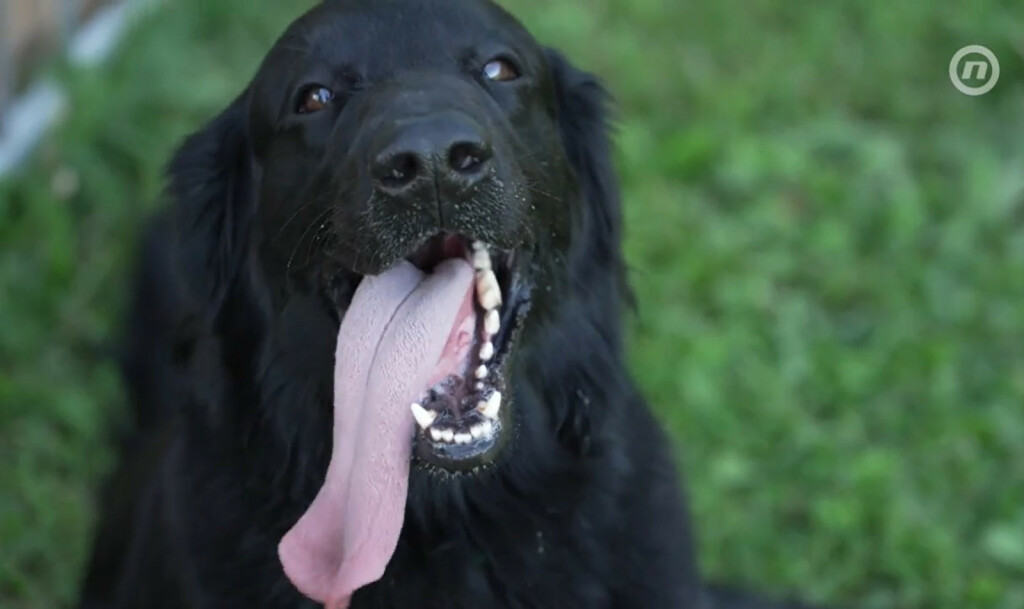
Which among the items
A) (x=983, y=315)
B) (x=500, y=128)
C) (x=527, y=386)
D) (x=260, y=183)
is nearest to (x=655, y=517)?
(x=527, y=386)

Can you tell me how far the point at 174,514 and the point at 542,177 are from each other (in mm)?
1018

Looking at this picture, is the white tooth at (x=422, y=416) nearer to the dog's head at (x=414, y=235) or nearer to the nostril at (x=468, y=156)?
the dog's head at (x=414, y=235)

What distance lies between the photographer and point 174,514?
2.84m

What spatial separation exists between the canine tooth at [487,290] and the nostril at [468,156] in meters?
0.25

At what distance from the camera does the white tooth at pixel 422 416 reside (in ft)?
7.92

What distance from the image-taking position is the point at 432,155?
2.31 metres

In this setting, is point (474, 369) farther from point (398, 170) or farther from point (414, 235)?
point (398, 170)

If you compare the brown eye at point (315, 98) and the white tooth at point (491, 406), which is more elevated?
the brown eye at point (315, 98)

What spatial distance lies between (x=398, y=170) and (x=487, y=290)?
0.33m

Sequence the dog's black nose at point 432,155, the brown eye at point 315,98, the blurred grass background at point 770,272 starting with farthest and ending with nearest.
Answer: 1. the blurred grass background at point 770,272
2. the brown eye at point 315,98
3. the dog's black nose at point 432,155
